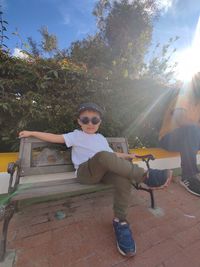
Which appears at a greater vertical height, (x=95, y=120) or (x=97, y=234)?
(x=95, y=120)

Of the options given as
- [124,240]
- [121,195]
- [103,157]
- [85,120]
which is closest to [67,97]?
[85,120]

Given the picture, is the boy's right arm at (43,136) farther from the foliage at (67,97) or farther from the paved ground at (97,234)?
the paved ground at (97,234)

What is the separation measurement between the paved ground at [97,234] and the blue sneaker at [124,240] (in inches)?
2.2

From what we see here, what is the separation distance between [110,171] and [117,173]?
125mm

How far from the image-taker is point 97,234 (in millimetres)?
2033

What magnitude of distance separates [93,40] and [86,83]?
12.1 metres

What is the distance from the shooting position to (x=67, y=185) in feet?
6.77

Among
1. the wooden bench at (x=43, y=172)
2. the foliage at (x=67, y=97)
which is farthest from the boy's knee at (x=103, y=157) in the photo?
the foliage at (x=67, y=97)

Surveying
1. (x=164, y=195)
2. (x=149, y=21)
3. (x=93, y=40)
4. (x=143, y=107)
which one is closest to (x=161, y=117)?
(x=143, y=107)

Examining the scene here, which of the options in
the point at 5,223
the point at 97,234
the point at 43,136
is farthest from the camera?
the point at 43,136

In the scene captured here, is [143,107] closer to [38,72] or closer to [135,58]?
[38,72]

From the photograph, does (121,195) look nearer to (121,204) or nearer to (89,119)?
(121,204)

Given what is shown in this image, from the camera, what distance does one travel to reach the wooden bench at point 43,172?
192cm

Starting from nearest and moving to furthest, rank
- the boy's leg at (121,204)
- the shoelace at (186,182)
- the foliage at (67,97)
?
the boy's leg at (121,204) < the foliage at (67,97) < the shoelace at (186,182)
